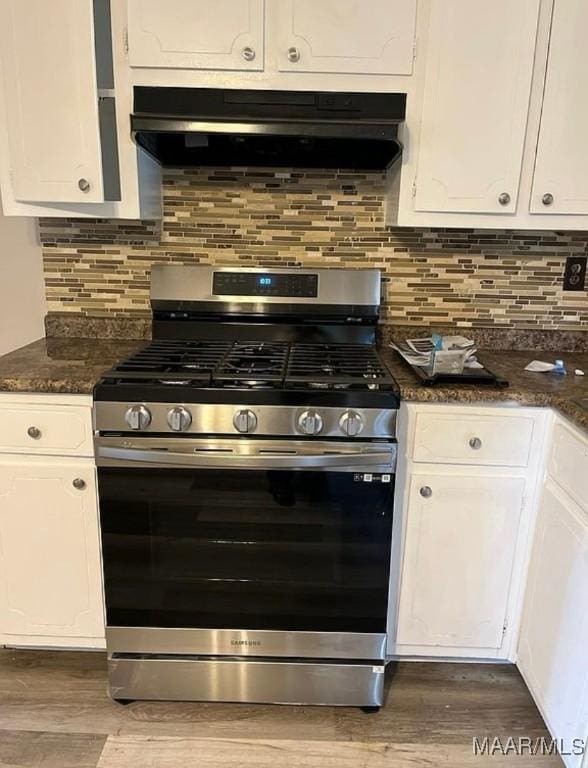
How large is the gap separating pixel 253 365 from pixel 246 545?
0.50 meters

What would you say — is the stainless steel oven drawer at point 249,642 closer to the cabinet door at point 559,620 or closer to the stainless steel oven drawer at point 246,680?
the stainless steel oven drawer at point 246,680

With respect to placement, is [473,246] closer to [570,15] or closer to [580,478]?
[570,15]

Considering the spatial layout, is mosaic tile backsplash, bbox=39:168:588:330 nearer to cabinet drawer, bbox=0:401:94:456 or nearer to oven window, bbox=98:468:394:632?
cabinet drawer, bbox=0:401:94:456

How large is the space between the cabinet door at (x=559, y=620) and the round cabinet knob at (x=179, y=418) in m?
0.97

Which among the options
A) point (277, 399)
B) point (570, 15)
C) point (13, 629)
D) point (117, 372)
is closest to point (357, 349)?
point (277, 399)

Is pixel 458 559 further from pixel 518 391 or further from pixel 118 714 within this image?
pixel 118 714

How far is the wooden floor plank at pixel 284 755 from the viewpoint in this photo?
141 centimetres

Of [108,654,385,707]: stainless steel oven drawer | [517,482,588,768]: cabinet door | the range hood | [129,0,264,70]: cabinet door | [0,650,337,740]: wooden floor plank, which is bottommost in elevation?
[0,650,337,740]: wooden floor plank

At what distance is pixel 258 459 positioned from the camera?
141cm

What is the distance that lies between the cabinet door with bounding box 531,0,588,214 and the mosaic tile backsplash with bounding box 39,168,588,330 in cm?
28

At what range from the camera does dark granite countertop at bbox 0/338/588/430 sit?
1440 millimetres

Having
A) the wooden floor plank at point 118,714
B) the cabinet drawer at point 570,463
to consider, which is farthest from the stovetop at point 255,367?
the wooden floor plank at point 118,714

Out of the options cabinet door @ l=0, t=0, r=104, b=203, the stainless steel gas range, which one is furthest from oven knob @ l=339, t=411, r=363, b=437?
cabinet door @ l=0, t=0, r=104, b=203

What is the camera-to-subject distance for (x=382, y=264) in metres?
1.96
